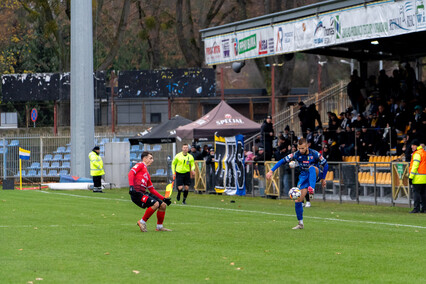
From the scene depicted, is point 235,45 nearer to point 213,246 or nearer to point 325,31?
point 325,31

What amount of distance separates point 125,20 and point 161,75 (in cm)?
510

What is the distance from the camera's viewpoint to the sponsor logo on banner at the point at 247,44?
1233 inches

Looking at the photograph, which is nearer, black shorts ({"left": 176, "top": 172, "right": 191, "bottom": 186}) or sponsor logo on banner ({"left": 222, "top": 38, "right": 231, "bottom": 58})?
black shorts ({"left": 176, "top": 172, "right": 191, "bottom": 186})

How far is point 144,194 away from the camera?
16.3 meters

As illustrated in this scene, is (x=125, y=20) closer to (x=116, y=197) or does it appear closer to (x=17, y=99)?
(x=17, y=99)

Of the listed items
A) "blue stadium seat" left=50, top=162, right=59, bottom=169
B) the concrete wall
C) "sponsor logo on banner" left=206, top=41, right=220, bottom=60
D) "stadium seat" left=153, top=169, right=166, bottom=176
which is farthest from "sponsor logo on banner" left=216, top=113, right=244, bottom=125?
"blue stadium seat" left=50, top=162, right=59, bottom=169

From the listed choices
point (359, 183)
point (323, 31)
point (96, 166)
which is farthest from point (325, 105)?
point (359, 183)

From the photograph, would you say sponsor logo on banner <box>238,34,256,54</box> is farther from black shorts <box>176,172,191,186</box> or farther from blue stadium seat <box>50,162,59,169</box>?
blue stadium seat <box>50,162,59,169</box>

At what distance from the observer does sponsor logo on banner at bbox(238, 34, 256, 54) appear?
31323 mm

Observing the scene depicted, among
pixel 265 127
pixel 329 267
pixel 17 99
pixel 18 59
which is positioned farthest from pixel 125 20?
pixel 329 267

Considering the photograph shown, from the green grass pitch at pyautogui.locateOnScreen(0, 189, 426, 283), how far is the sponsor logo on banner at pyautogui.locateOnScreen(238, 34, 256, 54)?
32.4 ft

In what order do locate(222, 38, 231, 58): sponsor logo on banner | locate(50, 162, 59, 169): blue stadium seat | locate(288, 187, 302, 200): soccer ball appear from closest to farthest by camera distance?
locate(288, 187, 302, 200): soccer ball, locate(222, 38, 231, 58): sponsor logo on banner, locate(50, 162, 59, 169): blue stadium seat

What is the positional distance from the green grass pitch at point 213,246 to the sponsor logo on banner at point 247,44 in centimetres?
987

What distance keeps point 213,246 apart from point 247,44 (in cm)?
1876
